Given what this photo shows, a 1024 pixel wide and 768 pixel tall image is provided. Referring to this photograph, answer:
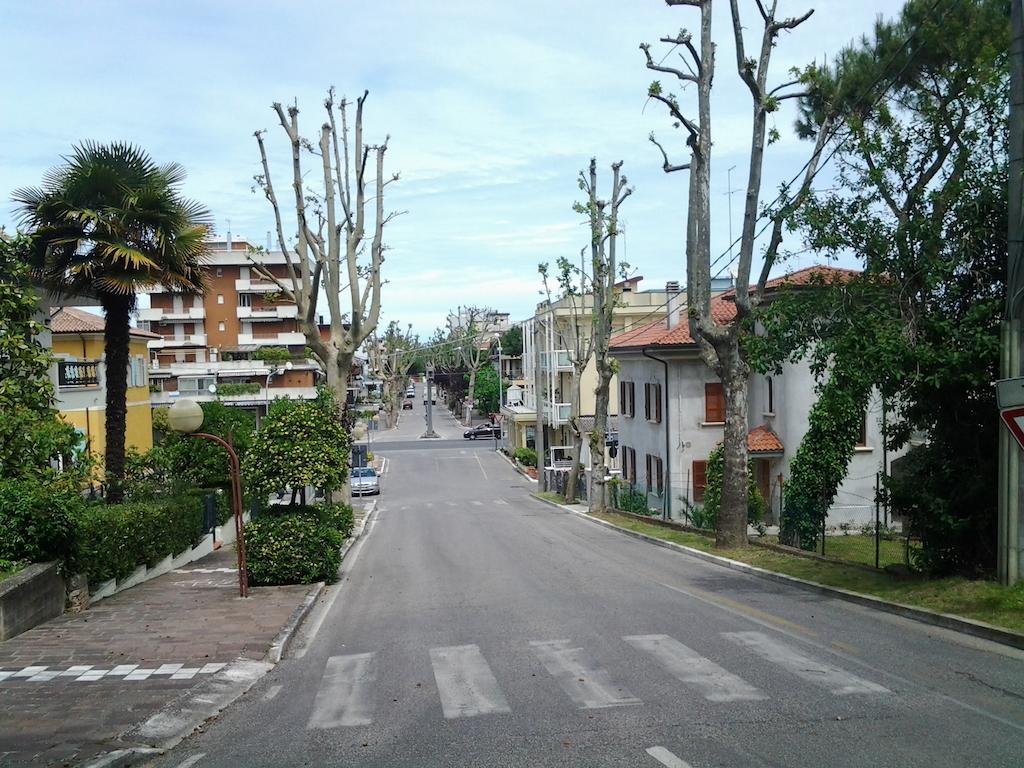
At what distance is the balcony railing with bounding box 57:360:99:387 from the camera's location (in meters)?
29.5

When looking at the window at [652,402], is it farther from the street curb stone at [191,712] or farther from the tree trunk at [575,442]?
the street curb stone at [191,712]

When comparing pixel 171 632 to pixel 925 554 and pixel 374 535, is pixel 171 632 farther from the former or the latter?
pixel 374 535

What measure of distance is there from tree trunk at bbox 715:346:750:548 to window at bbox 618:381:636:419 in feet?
71.9

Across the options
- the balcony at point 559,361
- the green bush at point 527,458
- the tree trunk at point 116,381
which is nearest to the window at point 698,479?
the tree trunk at point 116,381

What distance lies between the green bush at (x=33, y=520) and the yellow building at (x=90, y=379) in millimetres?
14410

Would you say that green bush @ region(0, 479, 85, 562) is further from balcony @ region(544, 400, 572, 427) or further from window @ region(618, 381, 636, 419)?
balcony @ region(544, 400, 572, 427)

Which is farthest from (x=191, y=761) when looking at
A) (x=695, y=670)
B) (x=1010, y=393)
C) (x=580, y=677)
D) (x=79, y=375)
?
(x=79, y=375)

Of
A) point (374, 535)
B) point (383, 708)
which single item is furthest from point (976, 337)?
point (374, 535)

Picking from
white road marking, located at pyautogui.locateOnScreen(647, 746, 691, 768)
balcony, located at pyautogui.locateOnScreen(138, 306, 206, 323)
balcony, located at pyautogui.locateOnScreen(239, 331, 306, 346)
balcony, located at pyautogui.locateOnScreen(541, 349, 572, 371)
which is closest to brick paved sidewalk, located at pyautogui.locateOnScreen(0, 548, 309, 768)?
white road marking, located at pyautogui.locateOnScreen(647, 746, 691, 768)

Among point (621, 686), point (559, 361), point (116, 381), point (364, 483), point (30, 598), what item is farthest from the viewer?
point (559, 361)

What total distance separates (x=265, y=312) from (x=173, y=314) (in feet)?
22.6

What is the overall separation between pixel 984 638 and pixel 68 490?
40.1 ft

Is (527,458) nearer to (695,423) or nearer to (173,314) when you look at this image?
(173,314)

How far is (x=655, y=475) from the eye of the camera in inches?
1567
